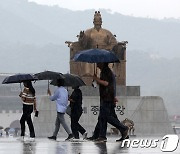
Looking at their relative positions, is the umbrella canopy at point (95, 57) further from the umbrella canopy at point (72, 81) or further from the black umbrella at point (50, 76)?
the umbrella canopy at point (72, 81)

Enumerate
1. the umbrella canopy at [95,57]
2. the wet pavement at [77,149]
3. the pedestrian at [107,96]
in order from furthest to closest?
the umbrella canopy at [95,57] < the pedestrian at [107,96] < the wet pavement at [77,149]

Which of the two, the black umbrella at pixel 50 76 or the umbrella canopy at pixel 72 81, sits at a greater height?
the black umbrella at pixel 50 76

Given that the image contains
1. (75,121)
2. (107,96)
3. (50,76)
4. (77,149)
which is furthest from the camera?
(50,76)

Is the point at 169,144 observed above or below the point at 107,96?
below

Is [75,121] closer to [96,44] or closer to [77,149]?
[77,149]

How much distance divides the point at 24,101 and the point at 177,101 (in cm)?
11976

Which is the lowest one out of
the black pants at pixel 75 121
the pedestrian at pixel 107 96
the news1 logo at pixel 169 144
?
the news1 logo at pixel 169 144

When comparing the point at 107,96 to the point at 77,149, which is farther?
the point at 107,96

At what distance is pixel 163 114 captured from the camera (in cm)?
2547

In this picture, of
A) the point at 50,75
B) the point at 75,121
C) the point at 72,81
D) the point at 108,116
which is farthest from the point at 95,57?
the point at 50,75

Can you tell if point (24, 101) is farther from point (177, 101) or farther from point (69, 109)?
point (177, 101)

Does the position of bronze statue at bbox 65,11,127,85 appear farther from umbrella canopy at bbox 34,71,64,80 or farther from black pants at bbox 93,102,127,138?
black pants at bbox 93,102,127,138

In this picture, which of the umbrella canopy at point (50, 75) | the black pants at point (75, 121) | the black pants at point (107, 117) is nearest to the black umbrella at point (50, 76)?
the umbrella canopy at point (50, 75)

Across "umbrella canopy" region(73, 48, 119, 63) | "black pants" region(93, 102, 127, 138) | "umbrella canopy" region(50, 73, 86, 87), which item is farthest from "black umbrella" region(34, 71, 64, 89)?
"black pants" region(93, 102, 127, 138)
